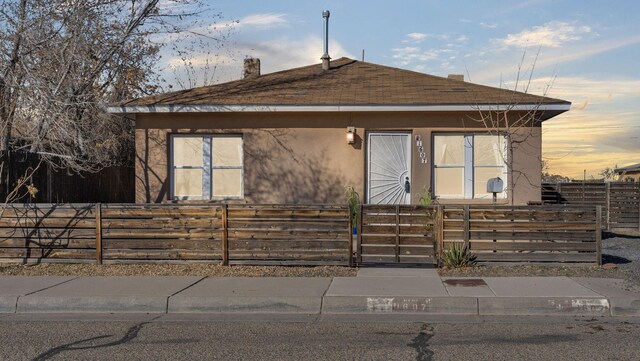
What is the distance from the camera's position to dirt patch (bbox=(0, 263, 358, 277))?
10359 mm

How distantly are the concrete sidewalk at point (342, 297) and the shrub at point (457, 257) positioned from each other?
0.97 meters

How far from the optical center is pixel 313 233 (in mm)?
10641

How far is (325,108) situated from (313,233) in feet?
13.6

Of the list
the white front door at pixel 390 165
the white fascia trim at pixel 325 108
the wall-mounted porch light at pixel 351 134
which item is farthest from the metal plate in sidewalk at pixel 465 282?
the wall-mounted porch light at pixel 351 134

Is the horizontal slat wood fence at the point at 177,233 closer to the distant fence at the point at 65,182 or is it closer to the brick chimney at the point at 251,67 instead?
the distant fence at the point at 65,182

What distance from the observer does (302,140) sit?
14539 mm

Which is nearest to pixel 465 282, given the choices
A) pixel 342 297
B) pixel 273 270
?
pixel 342 297

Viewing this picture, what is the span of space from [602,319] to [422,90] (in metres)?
8.18

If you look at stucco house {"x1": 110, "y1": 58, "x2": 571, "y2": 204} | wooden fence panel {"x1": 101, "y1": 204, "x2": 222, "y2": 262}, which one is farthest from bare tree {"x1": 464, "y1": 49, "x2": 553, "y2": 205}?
wooden fence panel {"x1": 101, "y1": 204, "x2": 222, "y2": 262}

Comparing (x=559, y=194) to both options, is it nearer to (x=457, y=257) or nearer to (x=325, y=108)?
(x=325, y=108)

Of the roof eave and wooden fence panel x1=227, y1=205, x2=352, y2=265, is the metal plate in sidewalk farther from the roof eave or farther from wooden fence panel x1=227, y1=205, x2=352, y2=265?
the roof eave

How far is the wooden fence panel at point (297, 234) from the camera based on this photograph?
34.9 feet

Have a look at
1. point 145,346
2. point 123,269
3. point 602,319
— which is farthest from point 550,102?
point 145,346

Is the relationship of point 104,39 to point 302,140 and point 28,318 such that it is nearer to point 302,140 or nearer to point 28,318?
point 302,140
